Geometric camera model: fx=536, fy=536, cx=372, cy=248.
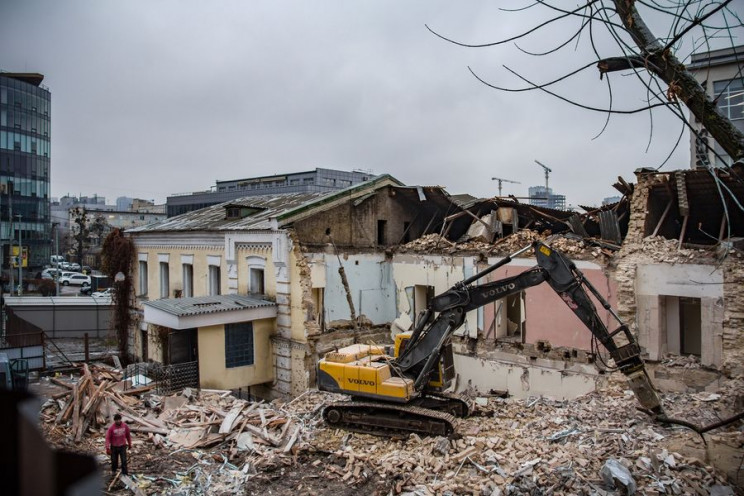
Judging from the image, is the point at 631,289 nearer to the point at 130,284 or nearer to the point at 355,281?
the point at 355,281

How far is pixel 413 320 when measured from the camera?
2053 centimetres

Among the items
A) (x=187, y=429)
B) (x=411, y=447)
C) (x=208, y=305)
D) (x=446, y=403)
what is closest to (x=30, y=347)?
(x=208, y=305)

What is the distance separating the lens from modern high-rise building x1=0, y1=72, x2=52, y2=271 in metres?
39.2

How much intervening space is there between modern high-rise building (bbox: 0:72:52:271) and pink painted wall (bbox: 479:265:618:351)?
3544 cm

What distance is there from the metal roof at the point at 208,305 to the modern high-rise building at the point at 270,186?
100 ft

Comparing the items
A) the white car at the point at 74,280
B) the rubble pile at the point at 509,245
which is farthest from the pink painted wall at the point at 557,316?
the white car at the point at 74,280

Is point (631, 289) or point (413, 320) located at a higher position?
point (631, 289)

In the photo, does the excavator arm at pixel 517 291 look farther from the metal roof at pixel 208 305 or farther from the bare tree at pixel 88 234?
the bare tree at pixel 88 234

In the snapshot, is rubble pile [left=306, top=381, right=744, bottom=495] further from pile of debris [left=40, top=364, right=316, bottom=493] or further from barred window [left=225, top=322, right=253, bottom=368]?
barred window [left=225, top=322, right=253, bottom=368]

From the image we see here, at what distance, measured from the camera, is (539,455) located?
10602 millimetres

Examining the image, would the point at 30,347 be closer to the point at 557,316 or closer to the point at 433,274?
the point at 433,274

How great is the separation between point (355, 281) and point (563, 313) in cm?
765

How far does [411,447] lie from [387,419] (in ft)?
4.09

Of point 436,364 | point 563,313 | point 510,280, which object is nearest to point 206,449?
point 436,364
